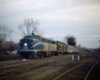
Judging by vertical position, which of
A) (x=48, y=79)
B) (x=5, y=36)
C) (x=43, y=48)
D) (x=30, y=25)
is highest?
(x=30, y=25)

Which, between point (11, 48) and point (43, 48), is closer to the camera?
point (43, 48)

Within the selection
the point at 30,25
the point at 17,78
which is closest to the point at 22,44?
the point at 17,78

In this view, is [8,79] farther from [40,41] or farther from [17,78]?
[40,41]

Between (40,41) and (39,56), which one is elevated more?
(40,41)

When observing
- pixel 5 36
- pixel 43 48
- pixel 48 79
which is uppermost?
pixel 5 36

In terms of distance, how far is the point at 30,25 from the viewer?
60719 mm

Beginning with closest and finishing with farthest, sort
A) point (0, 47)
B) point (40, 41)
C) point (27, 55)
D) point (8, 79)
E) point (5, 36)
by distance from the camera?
1. point (8, 79)
2. point (27, 55)
3. point (40, 41)
4. point (0, 47)
5. point (5, 36)

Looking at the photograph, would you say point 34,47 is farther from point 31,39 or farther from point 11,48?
point 11,48

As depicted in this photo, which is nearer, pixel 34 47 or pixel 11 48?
pixel 34 47

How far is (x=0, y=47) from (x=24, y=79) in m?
36.8

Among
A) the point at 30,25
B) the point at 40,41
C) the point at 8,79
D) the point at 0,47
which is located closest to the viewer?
the point at 8,79

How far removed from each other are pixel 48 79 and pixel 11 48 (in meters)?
44.3

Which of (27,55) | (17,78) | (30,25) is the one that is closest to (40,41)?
(27,55)

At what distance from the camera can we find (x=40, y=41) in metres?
24.7
